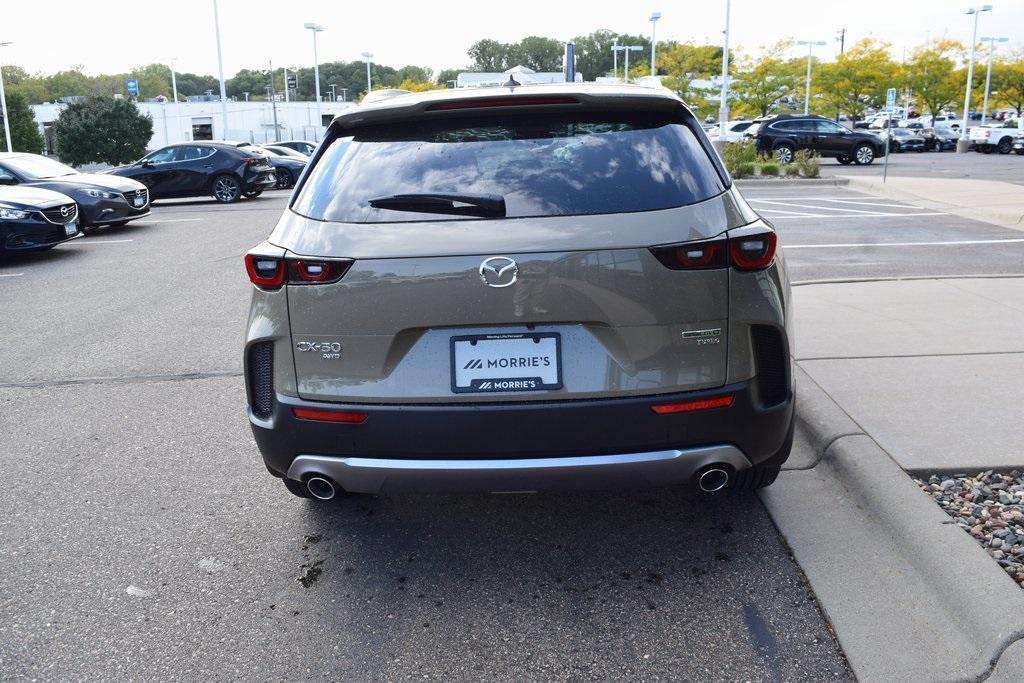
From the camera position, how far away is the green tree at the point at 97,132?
1905 inches

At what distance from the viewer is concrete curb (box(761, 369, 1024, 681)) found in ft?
9.62

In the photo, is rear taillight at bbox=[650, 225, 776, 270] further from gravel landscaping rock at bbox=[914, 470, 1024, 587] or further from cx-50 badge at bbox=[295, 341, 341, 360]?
gravel landscaping rock at bbox=[914, 470, 1024, 587]

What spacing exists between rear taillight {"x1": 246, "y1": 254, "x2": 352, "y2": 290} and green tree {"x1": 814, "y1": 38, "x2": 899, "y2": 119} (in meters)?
63.2

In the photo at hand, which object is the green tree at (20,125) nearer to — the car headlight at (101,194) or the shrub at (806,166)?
the car headlight at (101,194)

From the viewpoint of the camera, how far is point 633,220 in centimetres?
315

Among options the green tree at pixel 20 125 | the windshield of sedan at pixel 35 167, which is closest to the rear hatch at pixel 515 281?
the windshield of sedan at pixel 35 167

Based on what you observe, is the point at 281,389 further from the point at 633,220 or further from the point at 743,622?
the point at 743,622

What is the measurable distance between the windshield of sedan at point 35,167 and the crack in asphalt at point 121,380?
35.3 ft

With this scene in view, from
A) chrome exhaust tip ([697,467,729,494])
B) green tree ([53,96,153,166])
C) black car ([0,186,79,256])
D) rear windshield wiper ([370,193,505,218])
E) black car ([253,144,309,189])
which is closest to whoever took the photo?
rear windshield wiper ([370,193,505,218])

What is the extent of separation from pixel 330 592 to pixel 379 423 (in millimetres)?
776

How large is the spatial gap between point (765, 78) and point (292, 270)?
2144 inches

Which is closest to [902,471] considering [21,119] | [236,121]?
[21,119]

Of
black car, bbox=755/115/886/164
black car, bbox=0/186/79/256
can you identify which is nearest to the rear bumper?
black car, bbox=0/186/79/256

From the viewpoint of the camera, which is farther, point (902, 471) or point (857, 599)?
point (902, 471)
